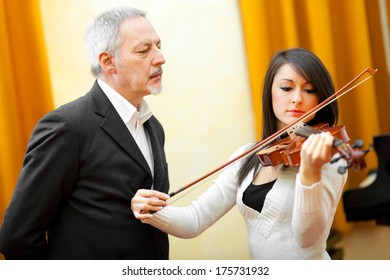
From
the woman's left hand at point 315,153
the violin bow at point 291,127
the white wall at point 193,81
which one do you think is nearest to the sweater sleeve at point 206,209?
the violin bow at point 291,127

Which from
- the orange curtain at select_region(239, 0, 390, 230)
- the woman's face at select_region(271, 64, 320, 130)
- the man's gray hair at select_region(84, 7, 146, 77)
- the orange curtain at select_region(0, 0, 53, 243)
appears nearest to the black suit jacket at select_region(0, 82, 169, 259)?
the man's gray hair at select_region(84, 7, 146, 77)

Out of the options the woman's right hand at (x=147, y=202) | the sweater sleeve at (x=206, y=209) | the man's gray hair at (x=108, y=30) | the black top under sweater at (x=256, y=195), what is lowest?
the sweater sleeve at (x=206, y=209)

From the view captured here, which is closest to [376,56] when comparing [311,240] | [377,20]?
[377,20]

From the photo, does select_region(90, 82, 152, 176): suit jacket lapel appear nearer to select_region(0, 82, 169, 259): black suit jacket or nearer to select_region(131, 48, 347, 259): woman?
select_region(0, 82, 169, 259): black suit jacket

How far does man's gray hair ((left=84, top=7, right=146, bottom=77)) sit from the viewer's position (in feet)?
4.89

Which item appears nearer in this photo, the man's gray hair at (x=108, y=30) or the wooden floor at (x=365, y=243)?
the man's gray hair at (x=108, y=30)

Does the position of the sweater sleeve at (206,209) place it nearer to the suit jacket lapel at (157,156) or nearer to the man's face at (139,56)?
the suit jacket lapel at (157,156)

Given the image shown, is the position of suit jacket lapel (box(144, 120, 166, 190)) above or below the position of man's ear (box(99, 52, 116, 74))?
below

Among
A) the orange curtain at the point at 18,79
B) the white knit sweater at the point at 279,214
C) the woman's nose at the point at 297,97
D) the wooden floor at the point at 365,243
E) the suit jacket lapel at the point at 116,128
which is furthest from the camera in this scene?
the wooden floor at the point at 365,243

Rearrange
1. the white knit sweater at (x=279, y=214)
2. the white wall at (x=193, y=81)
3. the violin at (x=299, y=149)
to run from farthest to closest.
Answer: the white wall at (x=193, y=81) < the white knit sweater at (x=279, y=214) < the violin at (x=299, y=149)

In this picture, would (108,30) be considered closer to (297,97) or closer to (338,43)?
(297,97)

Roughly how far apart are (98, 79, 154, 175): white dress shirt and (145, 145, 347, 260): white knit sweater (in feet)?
0.55

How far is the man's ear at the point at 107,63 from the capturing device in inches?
59.4
